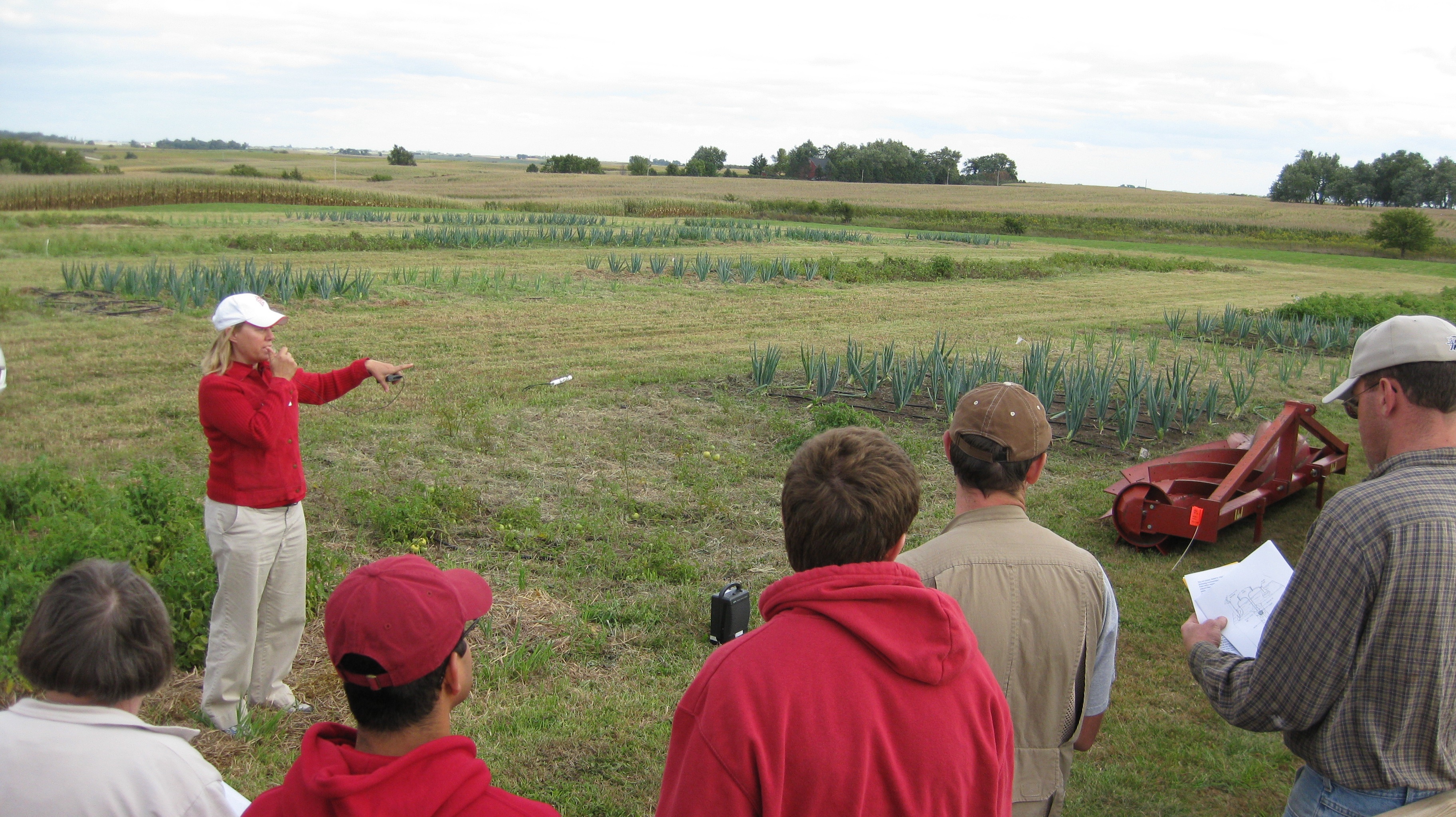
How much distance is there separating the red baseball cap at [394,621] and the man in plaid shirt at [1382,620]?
1696 millimetres

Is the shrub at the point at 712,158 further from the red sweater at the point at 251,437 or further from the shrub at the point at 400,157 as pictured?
the red sweater at the point at 251,437

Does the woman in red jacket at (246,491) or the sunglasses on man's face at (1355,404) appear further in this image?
the woman in red jacket at (246,491)

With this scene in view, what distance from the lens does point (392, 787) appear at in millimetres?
1507

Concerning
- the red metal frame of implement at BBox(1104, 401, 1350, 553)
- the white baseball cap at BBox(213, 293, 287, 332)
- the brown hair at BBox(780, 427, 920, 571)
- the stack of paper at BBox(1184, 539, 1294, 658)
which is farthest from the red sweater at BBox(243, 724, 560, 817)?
the red metal frame of implement at BBox(1104, 401, 1350, 553)

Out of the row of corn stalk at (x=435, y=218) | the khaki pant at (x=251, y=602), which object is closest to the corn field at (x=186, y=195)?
the row of corn stalk at (x=435, y=218)

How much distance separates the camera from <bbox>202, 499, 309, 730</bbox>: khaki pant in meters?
3.76

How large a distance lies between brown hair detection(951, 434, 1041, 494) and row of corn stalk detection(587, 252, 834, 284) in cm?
1721

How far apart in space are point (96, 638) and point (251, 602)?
6.81 feet

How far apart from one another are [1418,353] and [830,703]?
61.5 inches

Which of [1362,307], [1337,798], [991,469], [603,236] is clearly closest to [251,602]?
[991,469]

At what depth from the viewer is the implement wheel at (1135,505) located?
603 centimetres

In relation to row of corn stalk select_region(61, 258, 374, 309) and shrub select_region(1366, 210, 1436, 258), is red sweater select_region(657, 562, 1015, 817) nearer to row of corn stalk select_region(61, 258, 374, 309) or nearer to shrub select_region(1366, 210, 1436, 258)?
row of corn stalk select_region(61, 258, 374, 309)

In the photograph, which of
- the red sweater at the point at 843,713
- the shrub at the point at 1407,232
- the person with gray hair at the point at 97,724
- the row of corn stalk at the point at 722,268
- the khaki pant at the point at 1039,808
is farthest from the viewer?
the shrub at the point at 1407,232

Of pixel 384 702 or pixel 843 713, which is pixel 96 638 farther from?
pixel 843 713
